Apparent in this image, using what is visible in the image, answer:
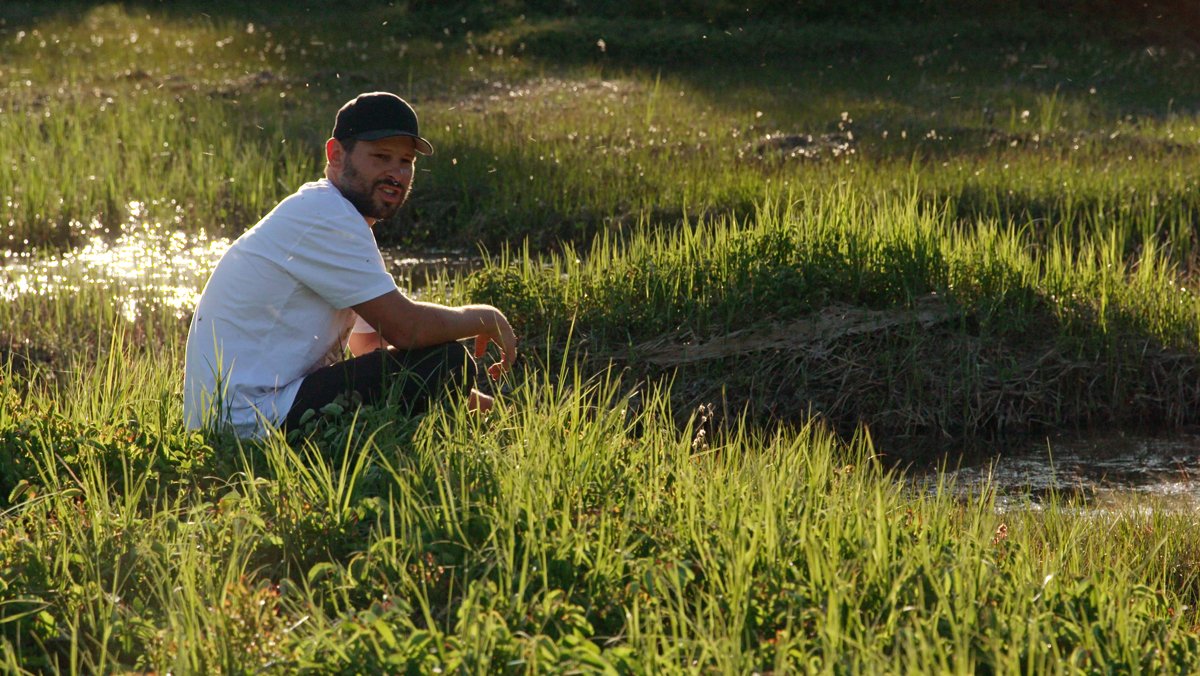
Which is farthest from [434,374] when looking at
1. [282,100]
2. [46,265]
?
[282,100]

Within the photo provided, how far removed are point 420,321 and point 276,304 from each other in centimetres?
40

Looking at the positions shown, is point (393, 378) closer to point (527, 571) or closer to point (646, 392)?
point (646, 392)

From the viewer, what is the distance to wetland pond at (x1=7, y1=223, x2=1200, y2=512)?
5.09 metres

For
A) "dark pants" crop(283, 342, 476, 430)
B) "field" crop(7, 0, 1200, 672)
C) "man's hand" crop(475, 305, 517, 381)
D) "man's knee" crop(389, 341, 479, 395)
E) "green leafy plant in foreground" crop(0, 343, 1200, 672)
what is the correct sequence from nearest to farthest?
"green leafy plant in foreground" crop(0, 343, 1200, 672) → "field" crop(7, 0, 1200, 672) → "dark pants" crop(283, 342, 476, 430) → "man's knee" crop(389, 341, 479, 395) → "man's hand" crop(475, 305, 517, 381)

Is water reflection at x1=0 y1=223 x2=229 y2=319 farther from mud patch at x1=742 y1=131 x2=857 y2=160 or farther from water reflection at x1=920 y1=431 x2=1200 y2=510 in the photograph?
mud patch at x1=742 y1=131 x2=857 y2=160

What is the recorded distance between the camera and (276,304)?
4.01 m

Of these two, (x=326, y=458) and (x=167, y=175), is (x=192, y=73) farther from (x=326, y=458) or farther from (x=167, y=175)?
(x=326, y=458)

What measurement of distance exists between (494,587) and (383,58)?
15.6 meters

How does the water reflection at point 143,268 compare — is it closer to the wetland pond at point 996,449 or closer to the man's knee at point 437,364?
the wetland pond at point 996,449

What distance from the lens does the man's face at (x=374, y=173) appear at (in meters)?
4.09

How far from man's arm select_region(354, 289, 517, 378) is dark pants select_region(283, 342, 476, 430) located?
5 centimetres

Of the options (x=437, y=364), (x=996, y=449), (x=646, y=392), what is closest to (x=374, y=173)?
(x=437, y=364)

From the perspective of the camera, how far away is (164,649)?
277 centimetres

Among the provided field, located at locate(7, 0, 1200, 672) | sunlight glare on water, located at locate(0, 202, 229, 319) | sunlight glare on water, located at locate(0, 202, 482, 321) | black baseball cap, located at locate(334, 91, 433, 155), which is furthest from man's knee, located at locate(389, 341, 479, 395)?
sunlight glare on water, located at locate(0, 202, 229, 319)
